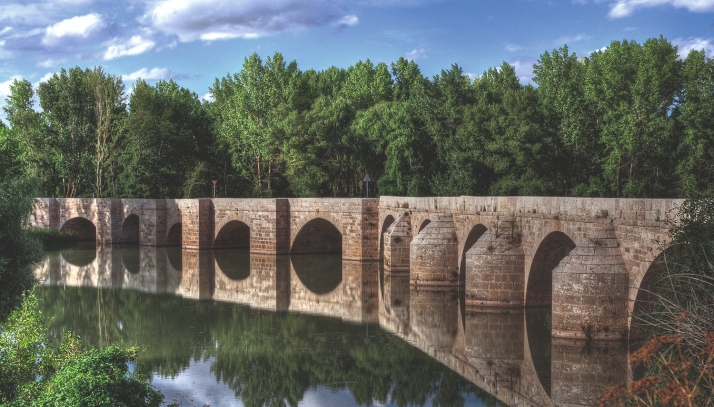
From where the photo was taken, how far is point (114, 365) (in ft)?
34.9

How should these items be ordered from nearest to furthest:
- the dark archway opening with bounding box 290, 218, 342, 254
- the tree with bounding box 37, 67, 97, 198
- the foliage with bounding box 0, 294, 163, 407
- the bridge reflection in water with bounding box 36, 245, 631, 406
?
the foliage with bounding box 0, 294, 163, 407 < the bridge reflection in water with bounding box 36, 245, 631, 406 < the dark archway opening with bounding box 290, 218, 342, 254 < the tree with bounding box 37, 67, 97, 198

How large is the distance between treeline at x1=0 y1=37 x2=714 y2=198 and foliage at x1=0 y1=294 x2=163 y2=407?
13.8m

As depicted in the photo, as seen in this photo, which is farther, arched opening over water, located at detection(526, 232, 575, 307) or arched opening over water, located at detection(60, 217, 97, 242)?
arched opening over water, located at detection(60, 217, 97, 242)

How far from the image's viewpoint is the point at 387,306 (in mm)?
→ 22641

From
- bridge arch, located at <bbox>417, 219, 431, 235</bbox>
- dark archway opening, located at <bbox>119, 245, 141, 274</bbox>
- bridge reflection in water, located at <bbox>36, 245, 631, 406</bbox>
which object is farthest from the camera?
dark archway opening, located at <bbox>119, 245, 141, 274</bbox>

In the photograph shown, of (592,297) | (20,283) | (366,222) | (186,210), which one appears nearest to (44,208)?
(186,210)

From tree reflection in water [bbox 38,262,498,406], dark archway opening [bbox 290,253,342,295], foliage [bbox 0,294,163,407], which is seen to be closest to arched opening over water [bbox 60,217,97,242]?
dark archway opening [bbox 290,253,342,295]

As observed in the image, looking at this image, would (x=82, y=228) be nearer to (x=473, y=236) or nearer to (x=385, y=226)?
(x=385, y=226)

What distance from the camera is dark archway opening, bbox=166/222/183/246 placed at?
41.8 meters

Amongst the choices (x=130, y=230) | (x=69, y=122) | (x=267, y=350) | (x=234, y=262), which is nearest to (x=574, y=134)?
(x=234, y=262)

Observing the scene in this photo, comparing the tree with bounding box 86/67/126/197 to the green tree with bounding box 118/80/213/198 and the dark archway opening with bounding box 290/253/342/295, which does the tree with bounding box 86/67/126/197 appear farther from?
the dark archway opening with bounding box 290/253/342/295

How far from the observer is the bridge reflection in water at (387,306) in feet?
48.2

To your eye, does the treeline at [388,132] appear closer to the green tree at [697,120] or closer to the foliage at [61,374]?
the green tree at [697,120]

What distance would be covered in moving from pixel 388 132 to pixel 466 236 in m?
19.3
